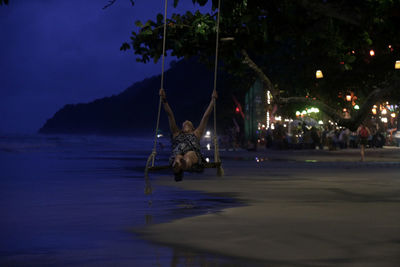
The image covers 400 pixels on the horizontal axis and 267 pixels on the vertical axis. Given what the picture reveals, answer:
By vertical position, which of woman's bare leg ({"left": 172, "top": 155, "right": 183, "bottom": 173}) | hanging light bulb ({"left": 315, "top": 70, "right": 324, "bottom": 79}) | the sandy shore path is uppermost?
hanging light bulb ({"left": 315, "top": 70, "right": 324, "bottom": 79})

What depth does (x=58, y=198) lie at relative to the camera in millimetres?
17547

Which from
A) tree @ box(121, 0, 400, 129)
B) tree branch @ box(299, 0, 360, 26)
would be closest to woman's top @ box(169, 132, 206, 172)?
tree @ box(121, 0, 400, 129)

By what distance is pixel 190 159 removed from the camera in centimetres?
1700

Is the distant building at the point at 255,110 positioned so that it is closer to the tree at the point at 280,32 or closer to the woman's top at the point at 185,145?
the tree at the point at 280,32

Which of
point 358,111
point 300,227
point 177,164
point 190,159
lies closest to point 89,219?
point 300,227

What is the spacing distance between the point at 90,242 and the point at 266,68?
135 feet

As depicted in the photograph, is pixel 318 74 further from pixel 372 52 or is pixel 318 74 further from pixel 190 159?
pixel 190 159

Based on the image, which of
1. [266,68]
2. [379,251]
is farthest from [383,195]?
[266,68]

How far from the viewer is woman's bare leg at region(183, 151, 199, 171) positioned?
55.5ft

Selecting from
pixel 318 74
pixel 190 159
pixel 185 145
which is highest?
pixel 318 74

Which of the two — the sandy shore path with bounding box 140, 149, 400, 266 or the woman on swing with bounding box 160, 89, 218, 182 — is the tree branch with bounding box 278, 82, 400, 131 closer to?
the sandy shore path with bounding box 140, 149, 400, 266

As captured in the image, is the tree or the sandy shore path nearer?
the sandy shore path

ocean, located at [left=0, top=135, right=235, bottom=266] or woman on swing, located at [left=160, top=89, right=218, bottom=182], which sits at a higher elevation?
woman on swing, located at [left=160, top=89, right=218, bottom=182]

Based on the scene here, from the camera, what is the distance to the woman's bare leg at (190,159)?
1691cm
